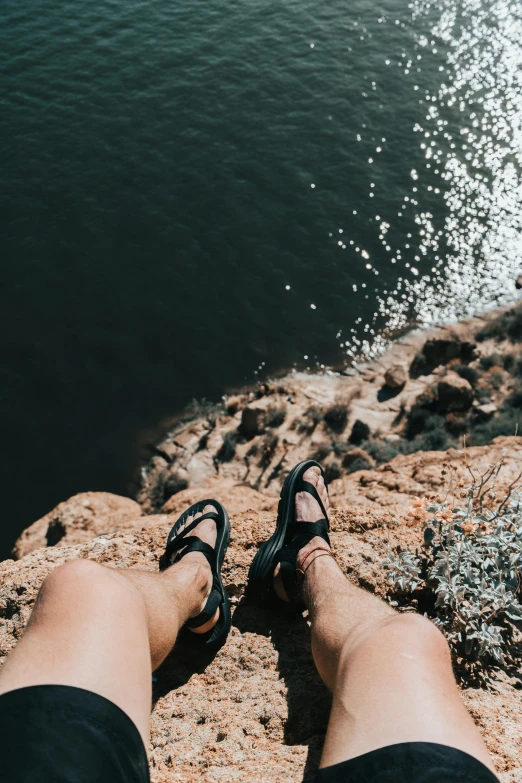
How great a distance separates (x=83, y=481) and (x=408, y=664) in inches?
363

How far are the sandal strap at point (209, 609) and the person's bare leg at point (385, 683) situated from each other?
1.90 ft

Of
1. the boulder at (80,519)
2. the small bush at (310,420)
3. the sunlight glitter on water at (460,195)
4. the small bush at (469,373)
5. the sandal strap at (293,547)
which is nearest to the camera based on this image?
the sandal strap at (293,547)

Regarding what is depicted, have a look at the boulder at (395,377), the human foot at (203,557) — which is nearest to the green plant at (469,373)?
the boulder at (395,377)

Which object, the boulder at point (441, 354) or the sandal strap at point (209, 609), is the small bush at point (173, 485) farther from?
the sandal strap at point (209, 609)

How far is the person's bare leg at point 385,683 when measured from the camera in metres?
1.65

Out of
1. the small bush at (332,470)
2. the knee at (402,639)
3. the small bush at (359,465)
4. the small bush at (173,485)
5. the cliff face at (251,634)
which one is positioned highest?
the knee at (402,639)

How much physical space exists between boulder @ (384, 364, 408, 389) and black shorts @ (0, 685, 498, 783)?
9.75 meters

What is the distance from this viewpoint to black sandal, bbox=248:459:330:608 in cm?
294

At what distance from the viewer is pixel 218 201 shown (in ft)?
47.9

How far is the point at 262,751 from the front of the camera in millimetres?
2164

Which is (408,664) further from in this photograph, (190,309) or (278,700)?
(190,309)

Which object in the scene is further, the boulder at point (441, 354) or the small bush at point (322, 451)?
the boulder at point (441, 354)

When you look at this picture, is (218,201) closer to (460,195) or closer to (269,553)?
(460,195)

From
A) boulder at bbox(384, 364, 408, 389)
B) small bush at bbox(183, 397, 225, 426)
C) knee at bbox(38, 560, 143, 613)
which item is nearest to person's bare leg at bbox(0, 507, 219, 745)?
knee at bbox(38, 560, 143, 613)
